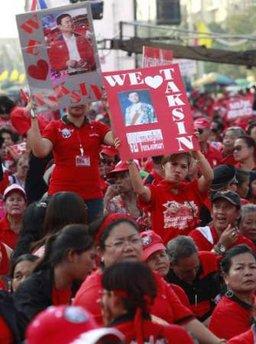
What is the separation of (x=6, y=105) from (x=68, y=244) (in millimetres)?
8426

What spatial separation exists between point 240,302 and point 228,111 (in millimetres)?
17231

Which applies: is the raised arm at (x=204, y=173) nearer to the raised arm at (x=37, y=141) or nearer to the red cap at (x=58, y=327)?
the raised arm at (x=37, y=141)

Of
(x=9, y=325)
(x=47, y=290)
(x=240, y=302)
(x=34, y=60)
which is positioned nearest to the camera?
(x=9, y=325)

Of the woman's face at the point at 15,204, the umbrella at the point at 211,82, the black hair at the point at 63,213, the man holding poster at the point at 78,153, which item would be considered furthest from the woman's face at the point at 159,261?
the umbrella at the point at 211,82

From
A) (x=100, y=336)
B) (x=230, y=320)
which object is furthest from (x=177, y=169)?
(x=100, y=336)

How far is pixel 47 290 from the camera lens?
6500 millimetres

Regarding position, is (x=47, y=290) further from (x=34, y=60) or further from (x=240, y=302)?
(x=34, y=60)

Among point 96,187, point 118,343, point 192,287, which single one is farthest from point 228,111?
point 118,343

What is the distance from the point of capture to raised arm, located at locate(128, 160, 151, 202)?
9172 mm

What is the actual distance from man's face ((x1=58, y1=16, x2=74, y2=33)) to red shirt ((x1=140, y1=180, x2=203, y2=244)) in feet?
4.28

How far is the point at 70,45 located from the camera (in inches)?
371

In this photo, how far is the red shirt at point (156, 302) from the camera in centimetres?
584

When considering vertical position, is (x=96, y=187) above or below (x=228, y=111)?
above

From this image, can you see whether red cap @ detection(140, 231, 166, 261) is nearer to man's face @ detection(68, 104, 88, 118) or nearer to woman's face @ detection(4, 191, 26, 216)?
man's face @ detection(68, 104, 88, 118)
